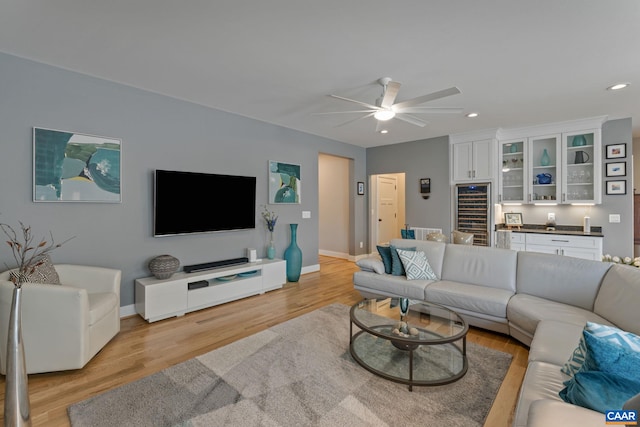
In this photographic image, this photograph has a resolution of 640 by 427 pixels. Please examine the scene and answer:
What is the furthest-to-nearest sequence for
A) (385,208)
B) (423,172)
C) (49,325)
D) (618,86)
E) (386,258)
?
(385,208)
(423,172)
(386,258)
(618,86)
(49,325)

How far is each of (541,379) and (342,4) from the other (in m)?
2.53

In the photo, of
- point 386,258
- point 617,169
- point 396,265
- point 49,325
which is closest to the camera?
point 49,325

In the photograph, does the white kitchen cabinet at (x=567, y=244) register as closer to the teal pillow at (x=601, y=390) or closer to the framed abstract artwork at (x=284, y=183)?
the framed abstract artwork at (x=284, y=183)

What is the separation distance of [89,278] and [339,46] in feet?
10.2

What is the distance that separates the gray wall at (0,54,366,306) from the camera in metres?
2.70

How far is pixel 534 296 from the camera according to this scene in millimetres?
2875

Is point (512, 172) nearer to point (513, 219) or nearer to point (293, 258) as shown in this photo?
point (513, 219)

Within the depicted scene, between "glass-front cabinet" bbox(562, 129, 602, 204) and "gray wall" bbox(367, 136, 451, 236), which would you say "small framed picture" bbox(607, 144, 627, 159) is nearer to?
"glass-front cabinet" bbox(562, 129, 602, 204)

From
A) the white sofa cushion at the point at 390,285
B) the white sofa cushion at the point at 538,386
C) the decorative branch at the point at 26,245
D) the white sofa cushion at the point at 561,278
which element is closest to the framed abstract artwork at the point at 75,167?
the decorative branch at the point at 26,245

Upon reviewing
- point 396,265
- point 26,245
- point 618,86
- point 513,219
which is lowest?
point 396,265

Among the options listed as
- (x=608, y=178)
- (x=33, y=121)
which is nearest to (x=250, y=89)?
(x=33, y=121)

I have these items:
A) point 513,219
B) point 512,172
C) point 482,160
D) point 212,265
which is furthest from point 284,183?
point 513,219

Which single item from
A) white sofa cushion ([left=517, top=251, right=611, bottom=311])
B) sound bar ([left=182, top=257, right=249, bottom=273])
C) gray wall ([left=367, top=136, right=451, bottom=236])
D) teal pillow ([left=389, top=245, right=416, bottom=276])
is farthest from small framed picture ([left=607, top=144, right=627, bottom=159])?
sound bar ([left=182, top=257, right=249, bottom=273])

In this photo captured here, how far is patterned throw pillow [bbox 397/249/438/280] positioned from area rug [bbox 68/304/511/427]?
1.01 metres
